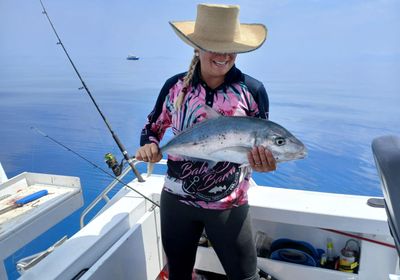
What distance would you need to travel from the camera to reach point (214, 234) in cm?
128

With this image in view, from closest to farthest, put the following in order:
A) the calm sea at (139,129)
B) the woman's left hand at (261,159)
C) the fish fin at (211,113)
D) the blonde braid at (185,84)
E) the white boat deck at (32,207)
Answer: the woman's left hand at (261,159), the fish fin at (211,113), the blonde braid at (185,84), the white boat deck at (32,207), the calm sea at (139,129)

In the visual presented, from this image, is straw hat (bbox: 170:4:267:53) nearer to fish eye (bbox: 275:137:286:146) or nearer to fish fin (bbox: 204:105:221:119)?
fish fin (bbox: 204:105:221:119)

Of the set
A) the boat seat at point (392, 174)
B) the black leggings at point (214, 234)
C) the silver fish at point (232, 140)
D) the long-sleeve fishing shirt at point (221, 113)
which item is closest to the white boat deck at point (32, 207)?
the black leggings at point (214, 234)

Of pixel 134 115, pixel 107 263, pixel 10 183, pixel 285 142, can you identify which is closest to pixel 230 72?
pixel 285 142

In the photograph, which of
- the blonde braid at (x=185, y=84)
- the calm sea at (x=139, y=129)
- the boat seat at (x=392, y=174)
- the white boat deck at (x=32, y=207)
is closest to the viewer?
the boat seat at (x=392, y=174)

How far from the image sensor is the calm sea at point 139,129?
201 inches

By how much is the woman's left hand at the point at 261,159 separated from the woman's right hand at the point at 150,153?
40cm

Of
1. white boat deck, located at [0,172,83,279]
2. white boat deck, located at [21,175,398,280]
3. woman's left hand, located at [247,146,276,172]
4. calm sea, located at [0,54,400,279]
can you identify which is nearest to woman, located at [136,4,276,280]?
woman's left hand, located at [247,146,276,172]

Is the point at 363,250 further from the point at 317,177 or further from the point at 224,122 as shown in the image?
the point at 317,177

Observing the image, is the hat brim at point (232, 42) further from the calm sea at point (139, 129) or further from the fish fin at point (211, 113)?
the calm sea at point (139, 129)

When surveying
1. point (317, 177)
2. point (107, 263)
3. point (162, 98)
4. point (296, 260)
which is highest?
point (162, 98)

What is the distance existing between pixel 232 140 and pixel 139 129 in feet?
20.0

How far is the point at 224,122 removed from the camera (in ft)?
3.66

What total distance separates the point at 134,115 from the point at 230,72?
708 centimetres
